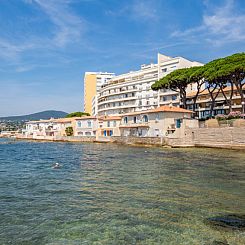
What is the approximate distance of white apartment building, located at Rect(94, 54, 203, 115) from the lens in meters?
88.5

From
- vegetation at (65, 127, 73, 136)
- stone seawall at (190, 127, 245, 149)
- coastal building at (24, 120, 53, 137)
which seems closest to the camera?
stone seawall at (190, 127, 245, 149)

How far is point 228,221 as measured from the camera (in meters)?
9.46

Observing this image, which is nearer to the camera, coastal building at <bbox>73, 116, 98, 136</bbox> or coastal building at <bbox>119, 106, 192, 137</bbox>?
coastal building at <bbox>119, 106, 192, 137</bbox>

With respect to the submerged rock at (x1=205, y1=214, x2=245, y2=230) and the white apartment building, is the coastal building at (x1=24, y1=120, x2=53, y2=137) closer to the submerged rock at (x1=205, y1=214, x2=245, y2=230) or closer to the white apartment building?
the white apartment building

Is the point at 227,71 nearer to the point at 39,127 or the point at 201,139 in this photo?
the point at 201,139

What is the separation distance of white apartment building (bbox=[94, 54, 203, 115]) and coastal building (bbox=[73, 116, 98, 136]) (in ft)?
72.1

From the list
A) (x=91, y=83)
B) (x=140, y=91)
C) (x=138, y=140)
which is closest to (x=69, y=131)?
(x=140, y=91)

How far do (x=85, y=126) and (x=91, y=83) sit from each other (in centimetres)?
7444

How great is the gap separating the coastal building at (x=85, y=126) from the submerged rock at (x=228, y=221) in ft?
231

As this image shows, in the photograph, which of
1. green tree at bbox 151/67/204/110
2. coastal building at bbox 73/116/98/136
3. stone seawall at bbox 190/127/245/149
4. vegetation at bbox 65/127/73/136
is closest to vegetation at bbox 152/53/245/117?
green tree at bbox 151/67/204/110

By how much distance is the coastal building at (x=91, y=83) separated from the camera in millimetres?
151750

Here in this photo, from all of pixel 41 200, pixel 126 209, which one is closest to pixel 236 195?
pixel 126 209

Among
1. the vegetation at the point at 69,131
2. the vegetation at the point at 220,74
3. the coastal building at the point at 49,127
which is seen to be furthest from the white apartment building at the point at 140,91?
A: the vegetation at the point at 69,131

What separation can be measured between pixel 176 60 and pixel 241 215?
82.0 metres
